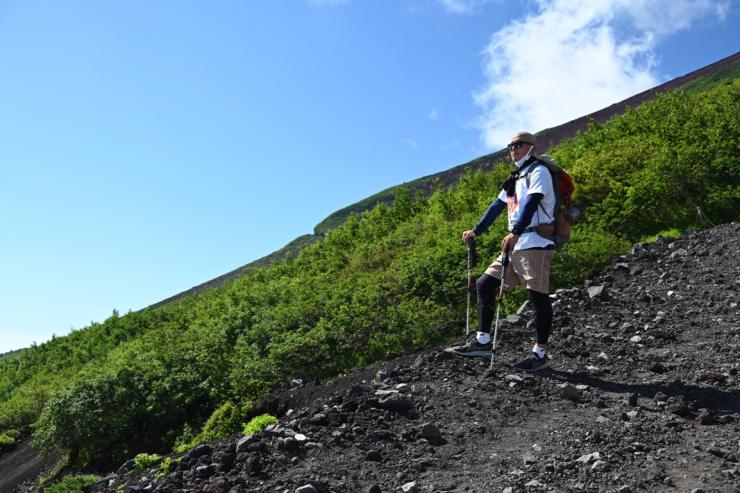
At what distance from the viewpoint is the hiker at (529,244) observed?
589cm

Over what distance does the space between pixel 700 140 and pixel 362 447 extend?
621 inches

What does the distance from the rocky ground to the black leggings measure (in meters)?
0.42

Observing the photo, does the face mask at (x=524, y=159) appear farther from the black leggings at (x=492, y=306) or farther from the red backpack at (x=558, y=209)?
the black leggings at (x=492, y=306)

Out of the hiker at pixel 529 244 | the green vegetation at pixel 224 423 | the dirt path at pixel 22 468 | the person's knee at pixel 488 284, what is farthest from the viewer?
the dirt path at pixel 22 468

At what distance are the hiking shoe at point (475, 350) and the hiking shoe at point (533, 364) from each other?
424mm

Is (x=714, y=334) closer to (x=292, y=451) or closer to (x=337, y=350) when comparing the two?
(x=292, y=451)

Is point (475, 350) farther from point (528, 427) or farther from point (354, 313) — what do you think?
point (354, 313)

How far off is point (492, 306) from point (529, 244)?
0.91 metres

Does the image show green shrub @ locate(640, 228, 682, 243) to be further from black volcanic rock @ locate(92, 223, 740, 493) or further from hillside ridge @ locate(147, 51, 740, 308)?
hillside ridge @ locate(147, 51, 740, 308)

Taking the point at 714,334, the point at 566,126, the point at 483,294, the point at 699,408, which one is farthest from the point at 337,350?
the point at 566,126

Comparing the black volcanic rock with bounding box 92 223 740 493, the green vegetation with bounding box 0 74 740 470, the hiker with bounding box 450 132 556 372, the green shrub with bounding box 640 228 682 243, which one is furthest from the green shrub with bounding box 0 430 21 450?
the green shrub with bounding box 640 228 682 243

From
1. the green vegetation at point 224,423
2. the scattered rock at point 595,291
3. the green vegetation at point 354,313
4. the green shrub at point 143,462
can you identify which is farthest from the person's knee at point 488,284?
the green vegetation at point 224,423

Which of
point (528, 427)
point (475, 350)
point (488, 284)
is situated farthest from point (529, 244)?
point (528, 427)

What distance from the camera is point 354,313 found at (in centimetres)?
1305
